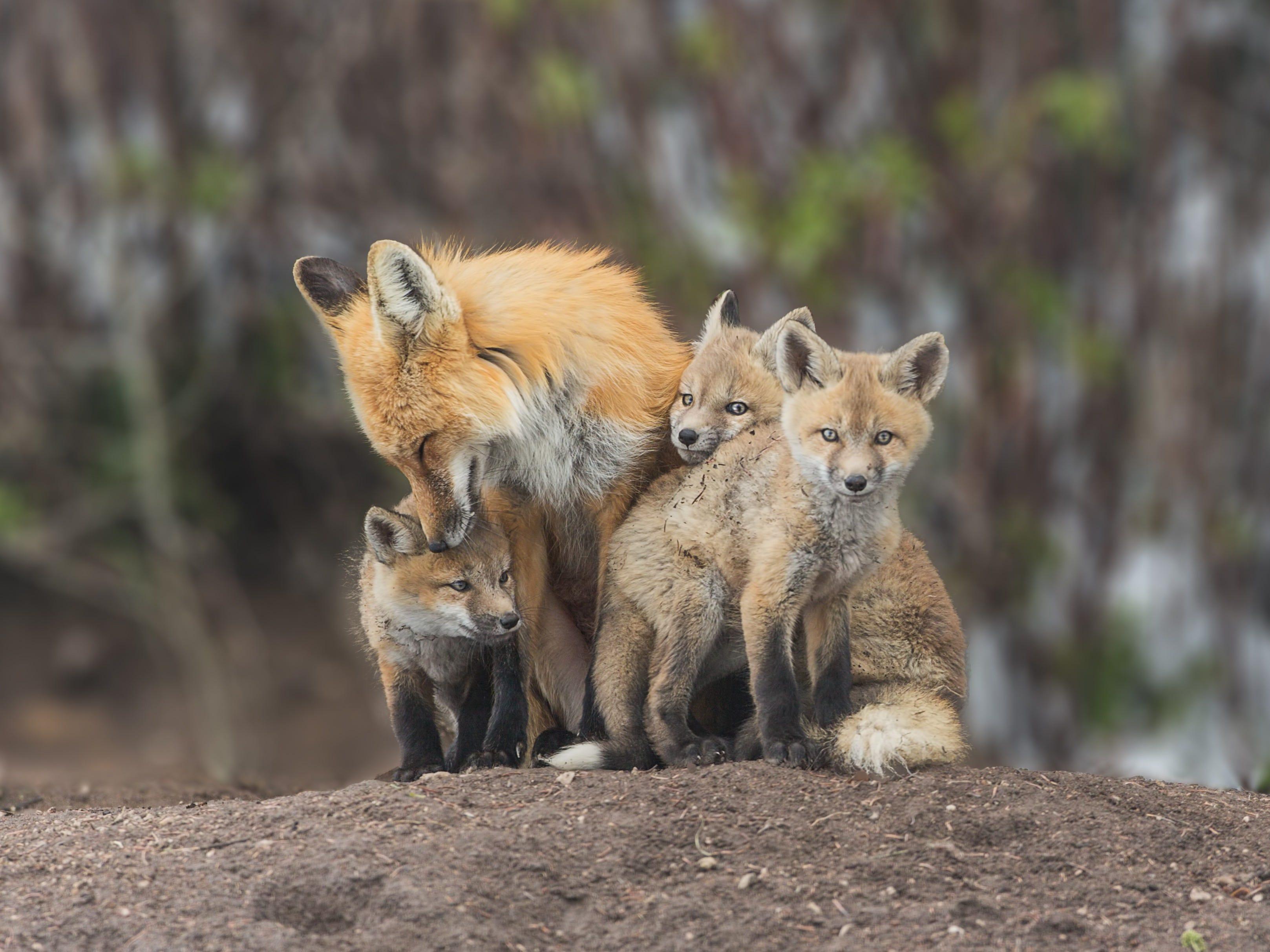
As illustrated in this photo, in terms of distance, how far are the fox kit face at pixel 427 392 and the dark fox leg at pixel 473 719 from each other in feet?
2.56

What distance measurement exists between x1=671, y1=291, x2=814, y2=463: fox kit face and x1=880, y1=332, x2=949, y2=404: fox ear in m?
0.48

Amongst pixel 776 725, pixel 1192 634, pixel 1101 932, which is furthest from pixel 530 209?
pixel 1101 932

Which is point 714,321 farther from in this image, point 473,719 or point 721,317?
point 473,719

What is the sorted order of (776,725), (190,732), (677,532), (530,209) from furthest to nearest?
(190,732), (530,209), (677,532), (776,725)

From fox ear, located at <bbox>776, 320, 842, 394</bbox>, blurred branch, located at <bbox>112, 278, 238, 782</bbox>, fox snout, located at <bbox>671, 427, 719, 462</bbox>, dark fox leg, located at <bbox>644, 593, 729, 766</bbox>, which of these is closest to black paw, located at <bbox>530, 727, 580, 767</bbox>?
dark fox leg, located at <bbox>644, 593, 729, 766</bbox>

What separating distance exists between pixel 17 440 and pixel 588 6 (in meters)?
6.88

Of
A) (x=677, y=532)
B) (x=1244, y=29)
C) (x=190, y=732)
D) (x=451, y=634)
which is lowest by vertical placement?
(x=190, y=732)

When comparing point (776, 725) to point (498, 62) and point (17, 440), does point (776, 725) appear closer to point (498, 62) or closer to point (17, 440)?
point (498, 62)

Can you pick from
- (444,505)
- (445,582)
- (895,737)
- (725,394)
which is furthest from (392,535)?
(895,737)

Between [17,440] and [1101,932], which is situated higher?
[17,440]

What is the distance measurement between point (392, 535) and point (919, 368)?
223 centimetres

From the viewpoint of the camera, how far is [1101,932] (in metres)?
4.05

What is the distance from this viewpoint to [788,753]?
196 inches

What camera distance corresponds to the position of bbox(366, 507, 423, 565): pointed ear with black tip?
5.59m
